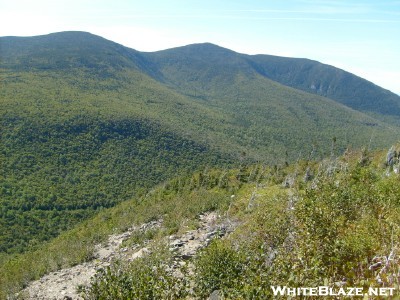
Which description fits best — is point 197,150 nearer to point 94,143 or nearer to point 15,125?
point 94,143

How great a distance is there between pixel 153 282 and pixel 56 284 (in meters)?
33.0

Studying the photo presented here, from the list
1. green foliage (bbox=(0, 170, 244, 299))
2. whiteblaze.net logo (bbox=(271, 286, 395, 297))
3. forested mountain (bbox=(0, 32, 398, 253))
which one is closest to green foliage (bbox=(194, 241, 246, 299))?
whiteblaze.net logo (bbox=(271, 286, 395, 297))

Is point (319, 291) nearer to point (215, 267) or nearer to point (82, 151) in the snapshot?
point (215, 267)

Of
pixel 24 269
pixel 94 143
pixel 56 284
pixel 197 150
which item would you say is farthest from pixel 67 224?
pixel 197 150

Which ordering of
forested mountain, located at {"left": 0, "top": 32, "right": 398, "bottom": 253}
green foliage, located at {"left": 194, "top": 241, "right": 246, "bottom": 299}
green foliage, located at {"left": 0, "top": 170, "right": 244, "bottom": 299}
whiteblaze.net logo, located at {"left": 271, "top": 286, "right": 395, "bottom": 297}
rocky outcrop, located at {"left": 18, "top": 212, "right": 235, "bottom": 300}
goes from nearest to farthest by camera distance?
1. whiteblaze.net logo, located at {"left": 271, "top": 286, "right": 395, "bottom": 297}
2. green foliage, located at {"left": 194, "top": 241, "right": 246, "bottom": 299}
3. rocky outcrop, located at {"left": 18, "top": 212, "right": 235, "bottom": 300}
4. green foliage, located at {"left": 0, "top": 170, "right": 244, "bottom": 299}
5. forested mountain, located at {"left": 0, "top": 32, "right": 398, "bottom": 253}

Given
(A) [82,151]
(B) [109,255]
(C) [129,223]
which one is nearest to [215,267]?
(B) [109,255]

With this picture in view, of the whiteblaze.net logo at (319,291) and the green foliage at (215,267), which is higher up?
the whiteblaze.net logo at (319,291)

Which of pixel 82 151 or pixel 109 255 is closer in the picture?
pixel 109 255

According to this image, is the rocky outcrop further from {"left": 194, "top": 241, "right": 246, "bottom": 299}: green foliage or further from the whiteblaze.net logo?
the whiteblaze.net logo

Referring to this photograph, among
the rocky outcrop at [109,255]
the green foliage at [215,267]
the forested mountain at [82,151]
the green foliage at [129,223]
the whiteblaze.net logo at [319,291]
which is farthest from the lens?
the forested mountain at [82,151]

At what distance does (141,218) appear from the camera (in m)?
61.9

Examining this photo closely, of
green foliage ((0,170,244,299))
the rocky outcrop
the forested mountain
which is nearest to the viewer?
the rocky outcrop

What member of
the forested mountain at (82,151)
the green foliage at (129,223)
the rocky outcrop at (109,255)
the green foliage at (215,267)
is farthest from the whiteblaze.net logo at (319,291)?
the forested mountain at (82,151)

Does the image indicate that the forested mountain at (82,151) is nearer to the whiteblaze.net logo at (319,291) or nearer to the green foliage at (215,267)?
the green foliage at (215,267)
